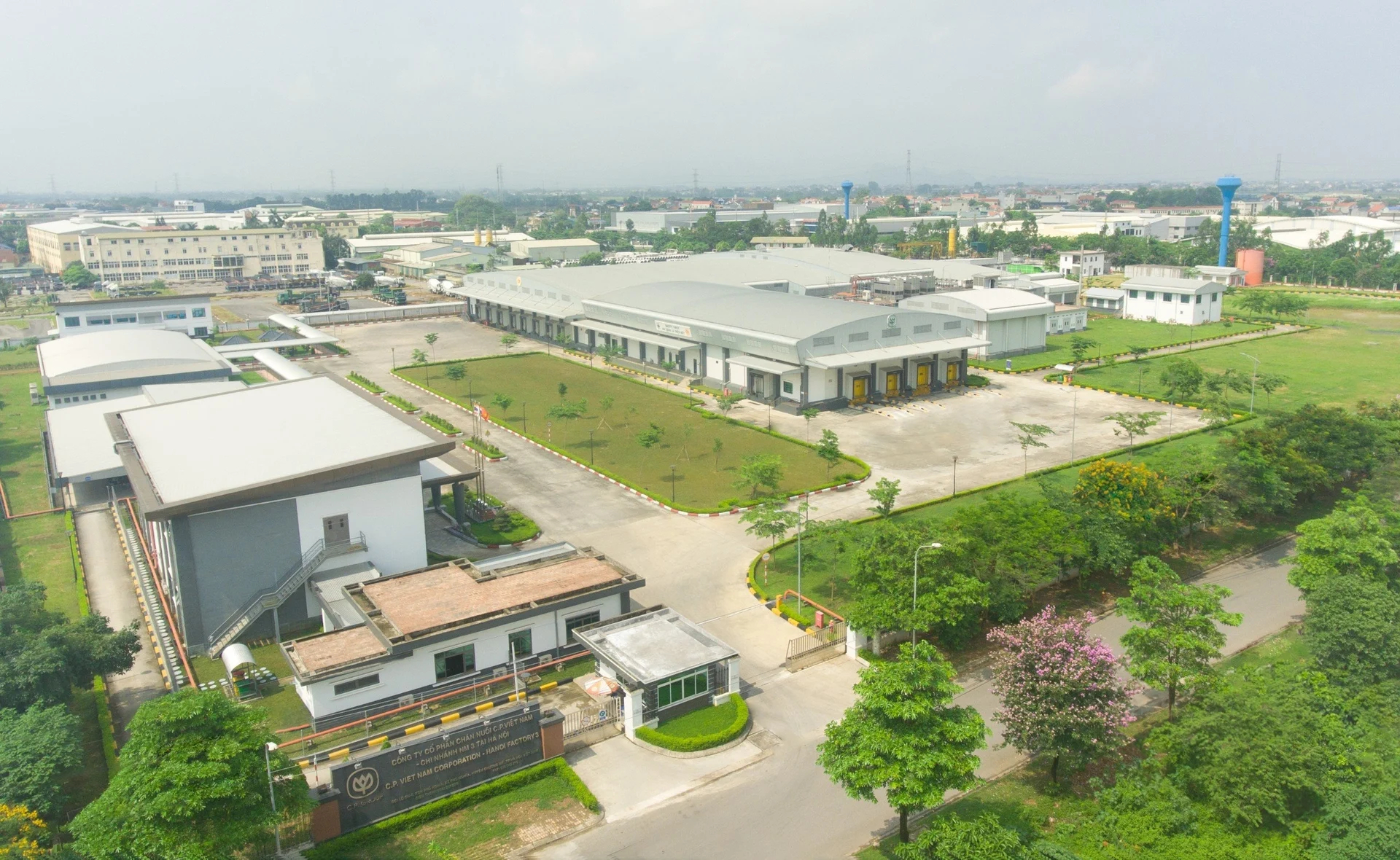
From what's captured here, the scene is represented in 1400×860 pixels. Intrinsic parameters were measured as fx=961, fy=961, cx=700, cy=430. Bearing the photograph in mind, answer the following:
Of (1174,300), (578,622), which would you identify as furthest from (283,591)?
(1174,300)

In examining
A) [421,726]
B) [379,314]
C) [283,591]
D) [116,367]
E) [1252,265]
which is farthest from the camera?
[1252,265]

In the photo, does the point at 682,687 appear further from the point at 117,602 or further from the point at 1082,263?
the point at 1082,263

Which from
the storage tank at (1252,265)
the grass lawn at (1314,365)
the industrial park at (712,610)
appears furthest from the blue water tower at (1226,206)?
the industrial park at (712,610)

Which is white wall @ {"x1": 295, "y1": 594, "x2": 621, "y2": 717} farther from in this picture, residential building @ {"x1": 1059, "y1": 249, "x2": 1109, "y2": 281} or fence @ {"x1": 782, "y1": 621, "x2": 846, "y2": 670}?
residential building @ {"x1": 1059, "y1": 249, "x2": 1109, "y2": 281}

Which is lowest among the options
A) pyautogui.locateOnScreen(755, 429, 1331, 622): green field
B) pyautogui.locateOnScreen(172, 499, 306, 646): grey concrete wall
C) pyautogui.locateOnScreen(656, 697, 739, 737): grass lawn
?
pyautogui.locateOnScreen(656, 697, 739, 737): grass lawn

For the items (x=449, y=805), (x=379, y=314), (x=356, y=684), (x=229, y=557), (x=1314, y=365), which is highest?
(x=379, y=314)

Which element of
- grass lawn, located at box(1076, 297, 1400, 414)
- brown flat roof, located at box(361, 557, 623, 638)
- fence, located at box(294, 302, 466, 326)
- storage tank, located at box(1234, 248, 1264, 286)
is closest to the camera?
brown flat roof, located at box(361, 557, 623, 638)

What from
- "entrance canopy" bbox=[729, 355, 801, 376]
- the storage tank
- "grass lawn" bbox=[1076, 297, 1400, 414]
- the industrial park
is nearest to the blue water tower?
the storage tank
